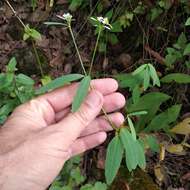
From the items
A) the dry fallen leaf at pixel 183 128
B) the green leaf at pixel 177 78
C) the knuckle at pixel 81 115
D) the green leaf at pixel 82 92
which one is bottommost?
the dry fallen leaf at pixel 183 128

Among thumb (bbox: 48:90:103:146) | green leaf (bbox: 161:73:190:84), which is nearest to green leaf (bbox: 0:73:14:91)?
thumb (bbox: 48:90:103:146)

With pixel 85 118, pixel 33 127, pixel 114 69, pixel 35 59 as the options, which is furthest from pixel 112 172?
pixel 35 59

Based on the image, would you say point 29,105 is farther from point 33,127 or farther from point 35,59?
point 35,59

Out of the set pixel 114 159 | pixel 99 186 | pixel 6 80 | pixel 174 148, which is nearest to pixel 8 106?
pixel 6 80

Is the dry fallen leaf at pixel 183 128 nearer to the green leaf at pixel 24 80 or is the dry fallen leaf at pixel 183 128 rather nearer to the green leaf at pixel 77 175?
the green leaf at pixel 77 175

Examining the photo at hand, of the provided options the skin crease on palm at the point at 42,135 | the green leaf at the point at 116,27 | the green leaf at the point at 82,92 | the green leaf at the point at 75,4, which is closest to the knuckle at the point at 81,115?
the skin crease on palm at the point at 42,135

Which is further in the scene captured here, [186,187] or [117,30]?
[117,30]

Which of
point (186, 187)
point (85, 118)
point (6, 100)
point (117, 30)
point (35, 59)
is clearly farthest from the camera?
point (35, 59)

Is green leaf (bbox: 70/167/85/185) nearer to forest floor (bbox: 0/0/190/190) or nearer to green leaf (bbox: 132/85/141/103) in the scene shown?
forest floor (bbox: 0/0/190/190)
